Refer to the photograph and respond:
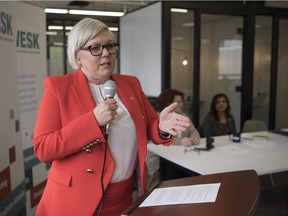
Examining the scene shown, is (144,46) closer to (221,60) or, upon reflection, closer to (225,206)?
(221,60)

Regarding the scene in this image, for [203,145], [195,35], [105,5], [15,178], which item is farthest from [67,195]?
[105,5]

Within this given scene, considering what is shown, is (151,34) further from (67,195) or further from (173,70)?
(67,195)

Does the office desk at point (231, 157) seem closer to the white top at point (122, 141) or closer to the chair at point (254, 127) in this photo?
the white top at point (122, 141)

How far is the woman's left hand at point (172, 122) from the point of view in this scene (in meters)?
1.38

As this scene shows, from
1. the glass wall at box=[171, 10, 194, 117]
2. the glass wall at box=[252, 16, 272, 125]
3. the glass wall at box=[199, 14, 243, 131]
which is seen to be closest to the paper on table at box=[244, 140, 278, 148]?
the glass wall at box=[171, 10, 194, 117]

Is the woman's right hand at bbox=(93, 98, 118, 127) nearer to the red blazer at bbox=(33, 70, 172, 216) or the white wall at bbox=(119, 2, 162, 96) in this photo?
the red blazer at bbox=(33, 70, 172, 216)

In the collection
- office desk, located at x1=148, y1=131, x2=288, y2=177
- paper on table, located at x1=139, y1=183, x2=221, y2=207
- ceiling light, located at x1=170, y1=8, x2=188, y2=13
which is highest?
ceiling light, located at x1=170, y1=8, x2=188, y2=13

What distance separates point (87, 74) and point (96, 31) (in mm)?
203

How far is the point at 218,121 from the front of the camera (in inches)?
182

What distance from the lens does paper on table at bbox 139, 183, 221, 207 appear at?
3.65ft

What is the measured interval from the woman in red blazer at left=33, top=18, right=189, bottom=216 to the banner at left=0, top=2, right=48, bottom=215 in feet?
3.94

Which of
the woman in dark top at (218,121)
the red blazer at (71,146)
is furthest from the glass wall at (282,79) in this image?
the red blazer at (71,146)

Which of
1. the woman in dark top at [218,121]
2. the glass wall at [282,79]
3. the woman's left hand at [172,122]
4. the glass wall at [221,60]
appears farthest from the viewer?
the glass wall at [282,79]

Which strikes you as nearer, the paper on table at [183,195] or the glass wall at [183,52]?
the paper on table at [183,195]
